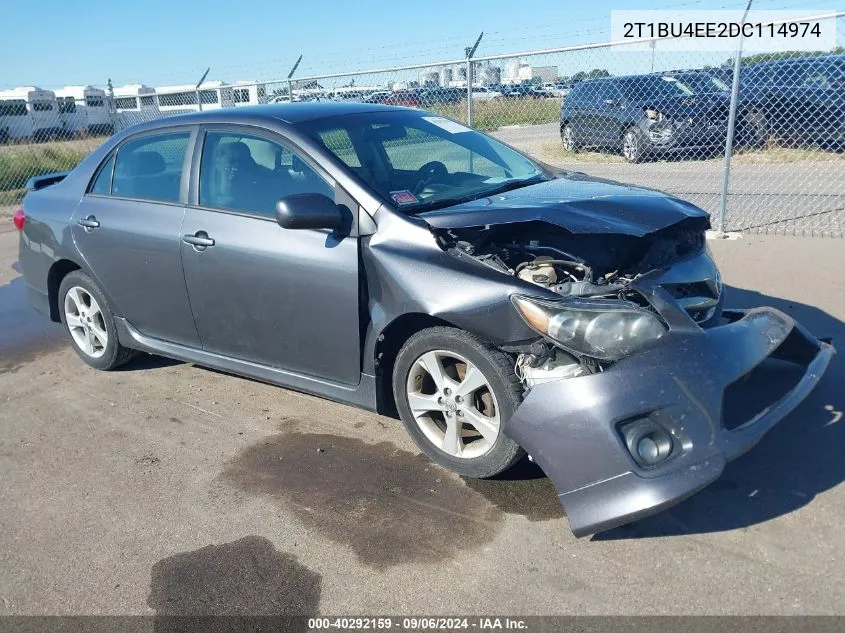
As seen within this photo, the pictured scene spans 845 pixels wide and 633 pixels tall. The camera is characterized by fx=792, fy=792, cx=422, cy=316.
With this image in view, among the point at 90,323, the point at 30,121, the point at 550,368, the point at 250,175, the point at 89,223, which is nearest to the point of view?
the point at 550,368

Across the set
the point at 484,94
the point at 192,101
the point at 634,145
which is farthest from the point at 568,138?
the point at 192,101

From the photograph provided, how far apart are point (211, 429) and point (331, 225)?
4.98 feet

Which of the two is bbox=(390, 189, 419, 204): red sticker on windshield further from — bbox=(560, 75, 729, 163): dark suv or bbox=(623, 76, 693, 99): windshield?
bbox=(623, 76, 693, 99): windshield

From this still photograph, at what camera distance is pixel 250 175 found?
4395 millimetres

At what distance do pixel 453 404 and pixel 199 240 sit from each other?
1.81 m

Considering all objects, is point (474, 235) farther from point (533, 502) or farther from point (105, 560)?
point (105, 560)

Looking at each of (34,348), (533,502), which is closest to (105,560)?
(533,502)

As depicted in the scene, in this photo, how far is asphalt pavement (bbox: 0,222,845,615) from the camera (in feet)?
9.57

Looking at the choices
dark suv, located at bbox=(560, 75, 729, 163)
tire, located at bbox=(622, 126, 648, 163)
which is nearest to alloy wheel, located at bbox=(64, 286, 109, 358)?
dark suv, located at bbox=(560, 75, 729, 163)

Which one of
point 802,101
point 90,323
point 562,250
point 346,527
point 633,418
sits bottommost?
point 346,527

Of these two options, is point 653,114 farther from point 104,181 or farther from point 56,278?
point 56,278

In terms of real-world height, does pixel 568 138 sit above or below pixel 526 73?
below

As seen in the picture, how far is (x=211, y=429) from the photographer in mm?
4516

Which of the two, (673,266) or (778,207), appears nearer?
(673,266)
